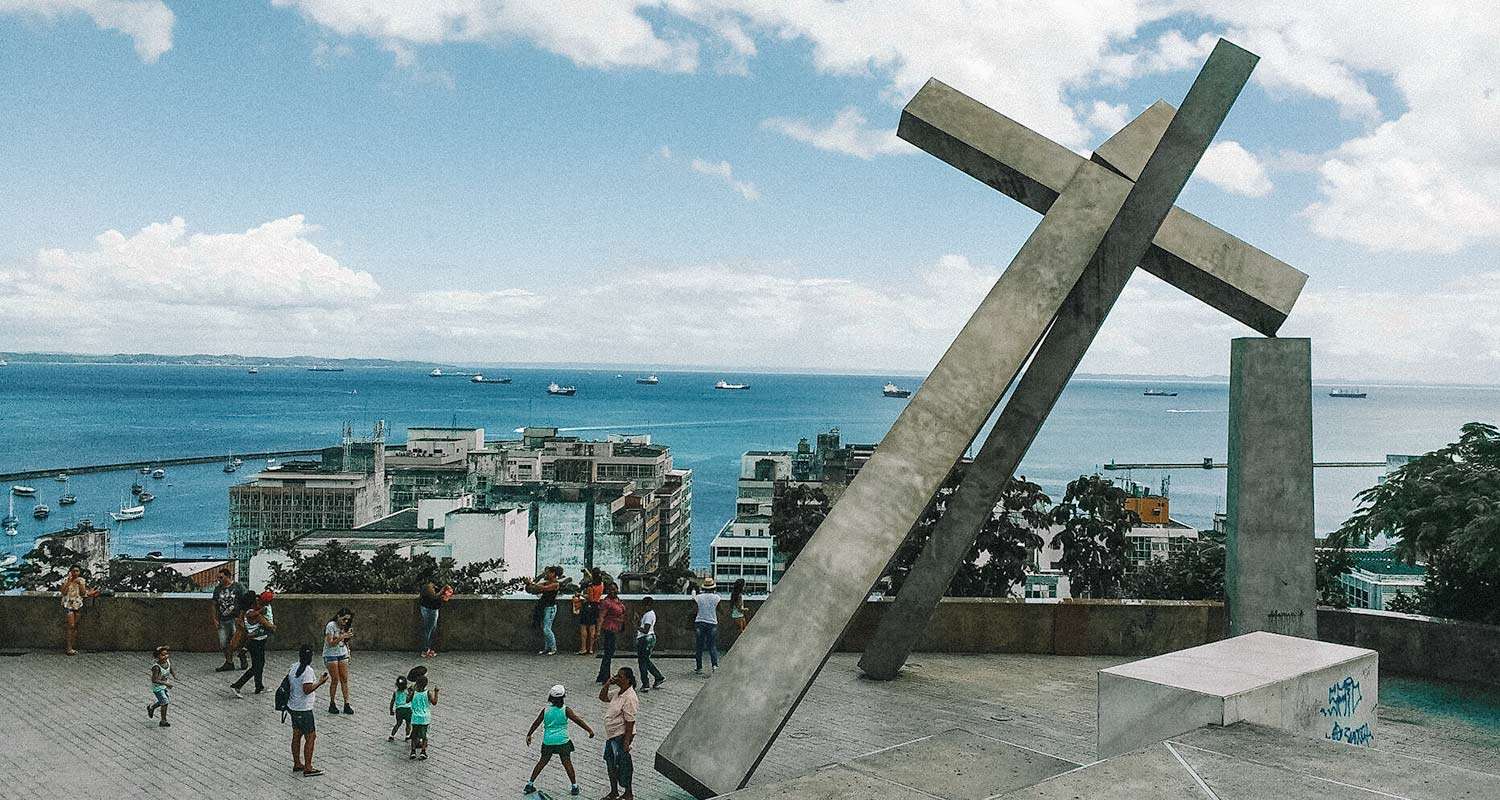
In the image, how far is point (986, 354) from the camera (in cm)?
830

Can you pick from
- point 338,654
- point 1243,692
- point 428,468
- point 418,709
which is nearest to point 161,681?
point 338,654

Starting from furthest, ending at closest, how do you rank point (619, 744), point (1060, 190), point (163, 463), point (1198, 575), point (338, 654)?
point (163, 463) → point (1198, 575) → point (338, 654) → point (1060, 190) → point (619, 744)

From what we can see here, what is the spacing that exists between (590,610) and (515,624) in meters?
1.13

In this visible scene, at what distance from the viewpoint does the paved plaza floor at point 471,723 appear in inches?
339

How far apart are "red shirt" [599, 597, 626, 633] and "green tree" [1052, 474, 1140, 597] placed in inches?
282

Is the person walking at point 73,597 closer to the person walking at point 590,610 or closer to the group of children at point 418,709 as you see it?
the group of children at point 418,709

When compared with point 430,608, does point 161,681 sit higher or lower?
lower

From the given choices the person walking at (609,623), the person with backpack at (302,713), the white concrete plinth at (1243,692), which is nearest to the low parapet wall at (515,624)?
the person walking at (609,623)

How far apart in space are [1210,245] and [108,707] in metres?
11.5

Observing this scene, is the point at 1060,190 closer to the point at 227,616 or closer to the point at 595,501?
the point at 227,616

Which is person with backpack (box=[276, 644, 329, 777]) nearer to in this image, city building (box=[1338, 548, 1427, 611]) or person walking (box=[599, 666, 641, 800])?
person walking (box=[599, 666, 641, 800])

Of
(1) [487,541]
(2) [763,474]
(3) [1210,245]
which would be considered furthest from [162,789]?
(2) [763,474]

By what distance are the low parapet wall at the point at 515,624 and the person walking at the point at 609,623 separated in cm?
108

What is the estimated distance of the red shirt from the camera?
11586mm
